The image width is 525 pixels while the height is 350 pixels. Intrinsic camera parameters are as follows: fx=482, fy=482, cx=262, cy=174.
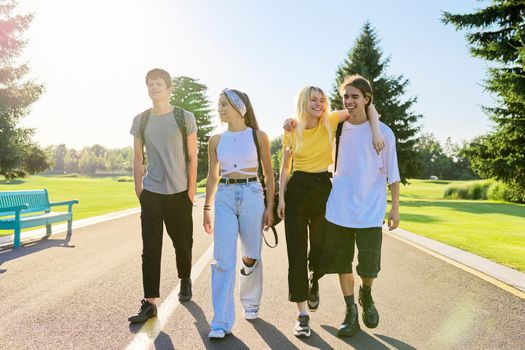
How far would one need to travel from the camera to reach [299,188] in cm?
423

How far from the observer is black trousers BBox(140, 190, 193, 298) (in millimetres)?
4625

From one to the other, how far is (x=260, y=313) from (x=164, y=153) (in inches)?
72.2

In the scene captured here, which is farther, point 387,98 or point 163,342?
point 387,98

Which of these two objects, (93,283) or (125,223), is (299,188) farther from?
(125,223)

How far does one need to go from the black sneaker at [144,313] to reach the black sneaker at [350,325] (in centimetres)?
174

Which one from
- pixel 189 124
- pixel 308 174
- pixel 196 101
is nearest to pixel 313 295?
pixel 308 174

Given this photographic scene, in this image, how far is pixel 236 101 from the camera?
4.20 meters

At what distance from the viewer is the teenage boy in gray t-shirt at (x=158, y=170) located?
4652 mm

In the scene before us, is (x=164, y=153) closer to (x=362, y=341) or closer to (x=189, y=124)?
(x=189, y=124)


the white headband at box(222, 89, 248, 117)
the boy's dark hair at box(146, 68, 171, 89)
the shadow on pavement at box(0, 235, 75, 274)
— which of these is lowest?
the shadow on pavement at box(0, 235, 75, 274)

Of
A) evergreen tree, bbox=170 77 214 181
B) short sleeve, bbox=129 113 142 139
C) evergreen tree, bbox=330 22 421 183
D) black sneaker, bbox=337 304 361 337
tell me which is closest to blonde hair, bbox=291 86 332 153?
black sneaker, bbox=337 304 361 337

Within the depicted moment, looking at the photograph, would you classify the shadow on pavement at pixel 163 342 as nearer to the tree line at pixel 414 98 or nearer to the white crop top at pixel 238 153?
the white crop top at pixel 238 153

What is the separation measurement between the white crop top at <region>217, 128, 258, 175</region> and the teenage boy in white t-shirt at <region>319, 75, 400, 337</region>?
2.52 ft

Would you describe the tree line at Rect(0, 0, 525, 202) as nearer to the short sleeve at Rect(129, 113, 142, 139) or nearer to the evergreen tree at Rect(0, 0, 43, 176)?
the evergreen tree at Rect(0, 0, 43, 176)
